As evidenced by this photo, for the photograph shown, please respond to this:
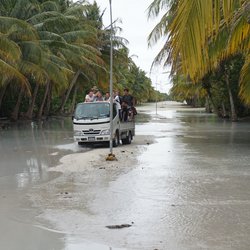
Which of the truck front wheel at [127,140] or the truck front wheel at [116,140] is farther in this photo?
the truck front wheel at [127,140]

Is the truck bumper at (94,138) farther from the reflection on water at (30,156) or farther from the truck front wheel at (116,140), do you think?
the truck front wheel at (116,140)

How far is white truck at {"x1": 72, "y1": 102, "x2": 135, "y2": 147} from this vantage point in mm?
17141

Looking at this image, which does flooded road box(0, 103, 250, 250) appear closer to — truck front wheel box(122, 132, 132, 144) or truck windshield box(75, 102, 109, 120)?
truck windshield box(75, 102, 109, 120)

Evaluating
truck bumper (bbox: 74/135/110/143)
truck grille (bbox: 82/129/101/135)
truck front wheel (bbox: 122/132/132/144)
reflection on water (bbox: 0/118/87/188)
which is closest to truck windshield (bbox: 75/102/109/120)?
truck grille (bbox: 82/129/101/135)

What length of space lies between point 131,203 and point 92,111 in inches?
381

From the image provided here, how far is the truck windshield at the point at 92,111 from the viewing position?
57.8 ft

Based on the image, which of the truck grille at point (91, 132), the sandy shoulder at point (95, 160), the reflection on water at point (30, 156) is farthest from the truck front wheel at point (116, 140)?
the reflection on water at point (30, 156)

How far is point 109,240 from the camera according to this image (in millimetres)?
6219

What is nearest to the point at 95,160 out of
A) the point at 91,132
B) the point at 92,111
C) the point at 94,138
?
the point at 94,138

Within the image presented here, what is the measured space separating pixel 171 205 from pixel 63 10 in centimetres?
3375

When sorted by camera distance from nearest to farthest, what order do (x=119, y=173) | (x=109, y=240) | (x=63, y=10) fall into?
(x=109, y=240) < (x=119, y=173) < (x=63, y=10)

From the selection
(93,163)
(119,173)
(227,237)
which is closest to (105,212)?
(227,237)

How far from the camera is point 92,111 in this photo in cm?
1780

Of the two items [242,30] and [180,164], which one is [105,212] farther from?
[180,164]
